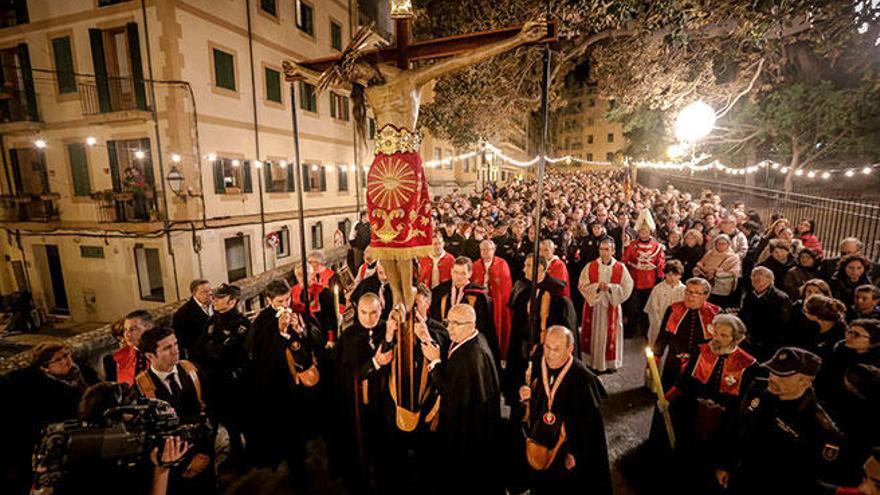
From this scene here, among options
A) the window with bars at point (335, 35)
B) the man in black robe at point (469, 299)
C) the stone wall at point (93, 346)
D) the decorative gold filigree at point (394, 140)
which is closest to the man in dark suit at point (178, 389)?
the stone wall at point (93, 346)

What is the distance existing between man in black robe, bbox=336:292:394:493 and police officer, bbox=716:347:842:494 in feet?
9.93

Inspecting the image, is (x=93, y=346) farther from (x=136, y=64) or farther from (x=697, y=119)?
(x=136, y=64)

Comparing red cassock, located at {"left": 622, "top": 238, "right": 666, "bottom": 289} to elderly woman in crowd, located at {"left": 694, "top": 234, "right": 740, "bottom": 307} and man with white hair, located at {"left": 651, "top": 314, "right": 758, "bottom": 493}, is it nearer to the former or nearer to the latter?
elderly woman in crowd, located at {"left": 694, "top": 234, "right": 740, "bottom": 307}

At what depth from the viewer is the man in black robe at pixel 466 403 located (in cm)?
357

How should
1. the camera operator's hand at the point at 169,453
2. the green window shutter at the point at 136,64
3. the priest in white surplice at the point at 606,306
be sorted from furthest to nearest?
the green window shutter at the point at 136,64 < the priest in white surplice at the point at 606,306 < the camera operator's hand at the point at 169,453

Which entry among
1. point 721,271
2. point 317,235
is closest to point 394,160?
point 721,271

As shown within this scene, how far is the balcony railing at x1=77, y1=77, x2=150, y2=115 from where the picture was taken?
46.2 feet

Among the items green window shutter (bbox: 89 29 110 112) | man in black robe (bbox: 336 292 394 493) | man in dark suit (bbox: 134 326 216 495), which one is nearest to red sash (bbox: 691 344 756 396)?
man in black robe (bbox: 336 292 394 493)

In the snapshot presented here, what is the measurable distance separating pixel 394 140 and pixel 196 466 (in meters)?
2.88

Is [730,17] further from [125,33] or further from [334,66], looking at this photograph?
[125,33]

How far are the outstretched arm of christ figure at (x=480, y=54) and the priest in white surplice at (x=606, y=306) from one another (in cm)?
455

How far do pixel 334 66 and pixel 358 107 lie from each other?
325 mm

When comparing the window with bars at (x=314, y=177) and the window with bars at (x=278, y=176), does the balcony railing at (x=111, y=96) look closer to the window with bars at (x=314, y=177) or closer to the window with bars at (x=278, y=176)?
the window with bars at (x=278, y=176)

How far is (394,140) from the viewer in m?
2.90
